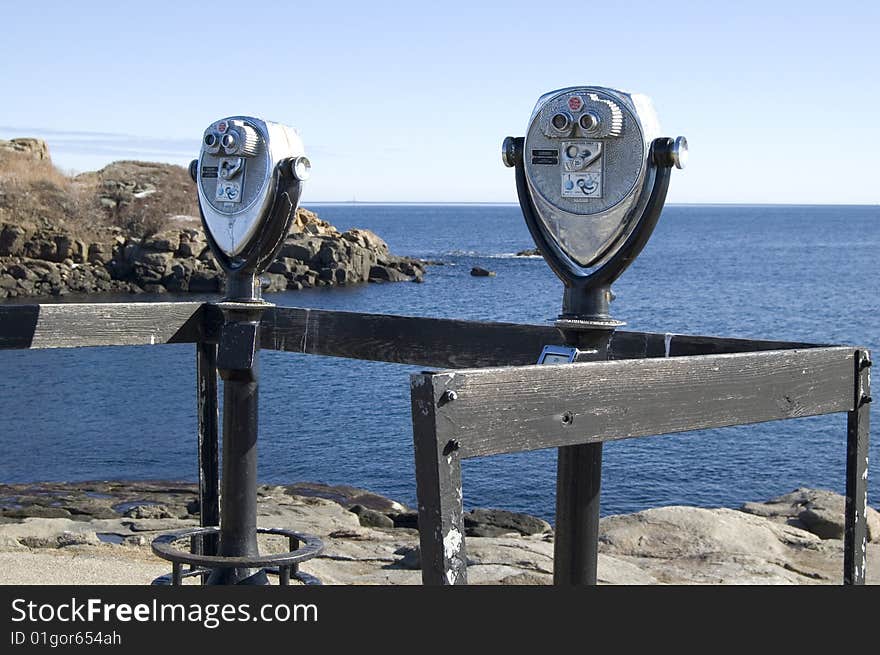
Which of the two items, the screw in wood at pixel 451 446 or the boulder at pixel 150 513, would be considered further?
the boulder at pixel 150 513

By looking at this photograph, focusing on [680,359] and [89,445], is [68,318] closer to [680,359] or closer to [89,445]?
[680,359]

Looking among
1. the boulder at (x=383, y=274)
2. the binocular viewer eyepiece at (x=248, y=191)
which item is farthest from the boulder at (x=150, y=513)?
the boulder at (x=383, y=274)

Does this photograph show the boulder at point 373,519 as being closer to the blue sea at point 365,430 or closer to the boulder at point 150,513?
the boulder at point 150,513

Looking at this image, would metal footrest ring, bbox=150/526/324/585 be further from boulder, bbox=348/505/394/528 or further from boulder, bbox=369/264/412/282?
boulder, bbox=369/264/412/282

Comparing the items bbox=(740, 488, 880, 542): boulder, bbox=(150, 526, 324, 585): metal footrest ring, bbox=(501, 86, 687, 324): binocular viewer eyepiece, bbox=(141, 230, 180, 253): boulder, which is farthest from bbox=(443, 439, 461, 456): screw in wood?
bbox=(141, 230, 180, 253): boulder

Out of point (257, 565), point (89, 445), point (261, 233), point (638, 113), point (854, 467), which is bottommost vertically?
point (89, 445)

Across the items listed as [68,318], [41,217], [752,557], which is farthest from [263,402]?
[41,217]

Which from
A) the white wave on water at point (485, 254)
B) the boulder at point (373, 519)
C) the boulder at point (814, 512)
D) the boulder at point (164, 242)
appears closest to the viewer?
the boulder at point (814, 512)

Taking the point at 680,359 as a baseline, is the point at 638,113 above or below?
above

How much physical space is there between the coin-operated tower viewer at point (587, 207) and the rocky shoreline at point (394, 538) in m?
3.91

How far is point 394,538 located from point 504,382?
9566 millimetres

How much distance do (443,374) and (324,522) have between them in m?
12.0

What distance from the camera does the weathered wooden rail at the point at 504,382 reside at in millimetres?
2098

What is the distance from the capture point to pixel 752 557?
1064 centimetres
